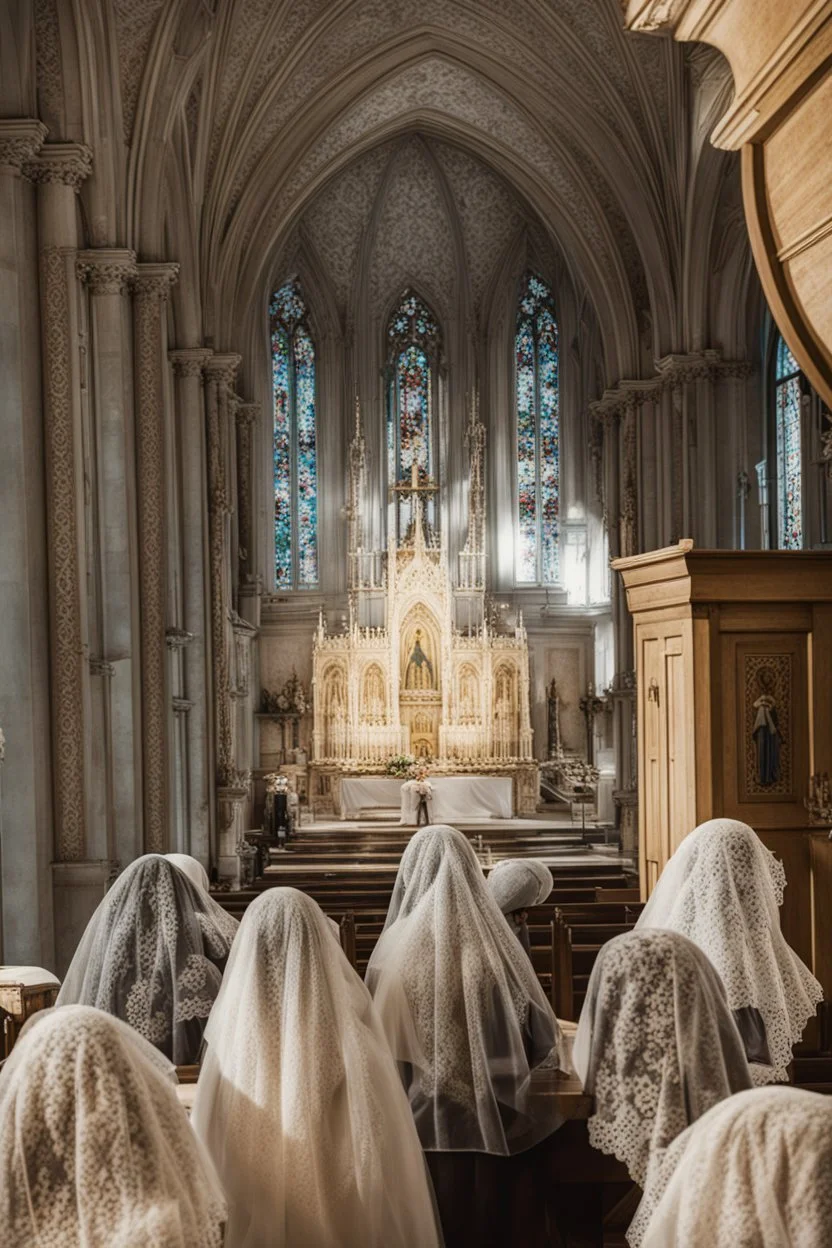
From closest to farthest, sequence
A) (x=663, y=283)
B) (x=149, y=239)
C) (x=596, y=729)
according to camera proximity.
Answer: (x=149, y=239)
(x=663, y=283)
(x=596, y=729)

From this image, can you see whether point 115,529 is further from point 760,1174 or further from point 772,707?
point 760,1174

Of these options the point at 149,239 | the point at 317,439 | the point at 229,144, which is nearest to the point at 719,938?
the point at 149,239

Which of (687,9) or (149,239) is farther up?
(149,239)

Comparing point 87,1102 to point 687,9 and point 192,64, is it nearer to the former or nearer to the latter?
point 687,9

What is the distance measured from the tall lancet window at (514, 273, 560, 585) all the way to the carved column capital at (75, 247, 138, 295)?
14.7m

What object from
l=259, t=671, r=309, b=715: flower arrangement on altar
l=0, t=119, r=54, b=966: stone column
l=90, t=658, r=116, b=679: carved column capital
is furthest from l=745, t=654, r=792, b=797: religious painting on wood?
l=259, t=671, r=309, b=715: flower arrangement on altar

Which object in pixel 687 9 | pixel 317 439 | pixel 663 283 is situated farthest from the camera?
pixel 317 439

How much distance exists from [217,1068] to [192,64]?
49.6 feet

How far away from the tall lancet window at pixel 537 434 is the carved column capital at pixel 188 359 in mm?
9480

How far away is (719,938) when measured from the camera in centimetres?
521

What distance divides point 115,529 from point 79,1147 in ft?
40.8

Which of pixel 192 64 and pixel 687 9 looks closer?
pixel 687 9

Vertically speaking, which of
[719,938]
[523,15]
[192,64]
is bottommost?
[719,938]

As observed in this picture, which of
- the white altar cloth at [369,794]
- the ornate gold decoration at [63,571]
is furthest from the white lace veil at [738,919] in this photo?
the white altar cloth at [369,794]
